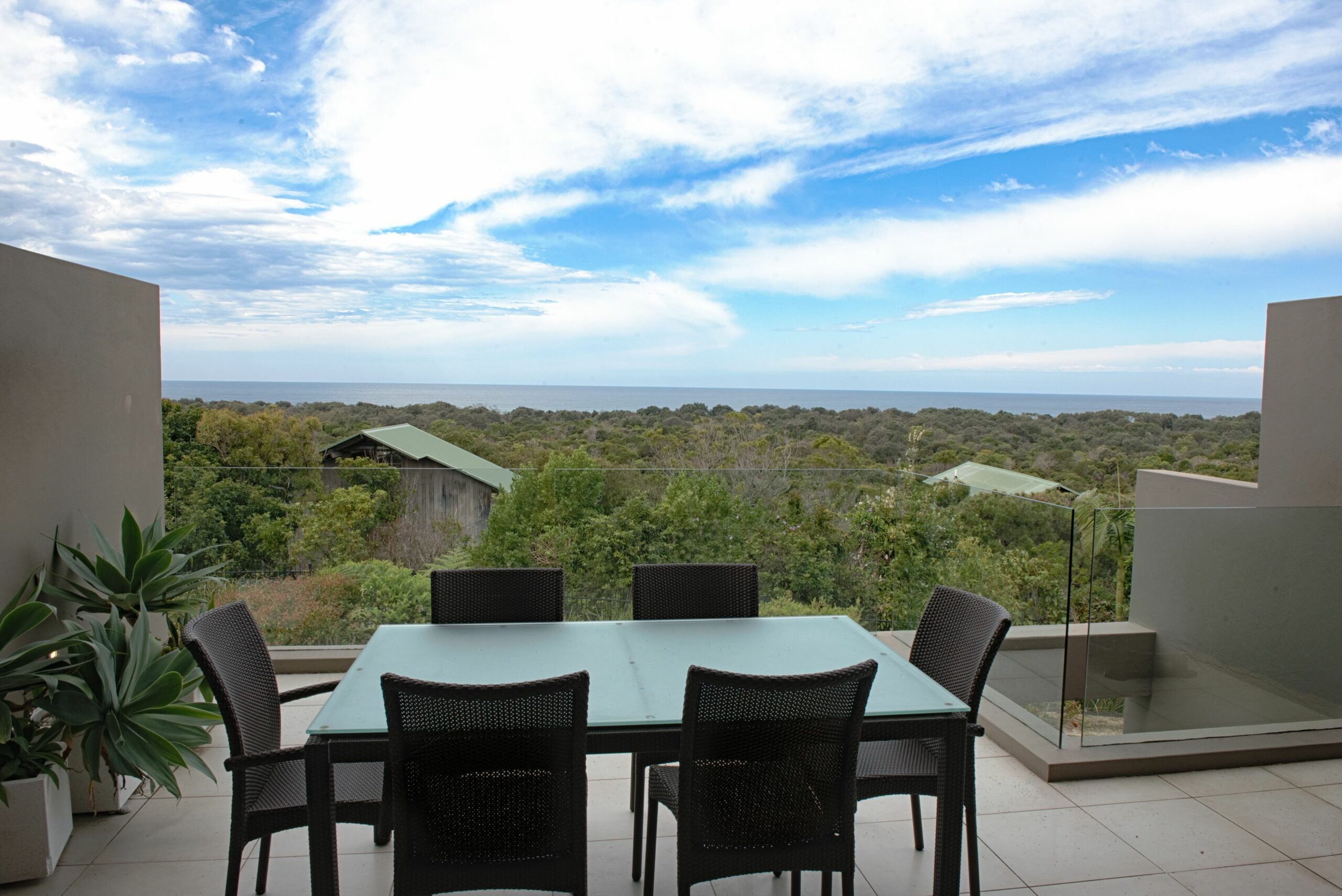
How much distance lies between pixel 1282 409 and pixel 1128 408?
16.2 m

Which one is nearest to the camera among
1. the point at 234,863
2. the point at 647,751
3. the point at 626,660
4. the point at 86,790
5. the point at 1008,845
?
the point at 647,751

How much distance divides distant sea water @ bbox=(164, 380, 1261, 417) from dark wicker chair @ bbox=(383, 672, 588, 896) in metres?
15.4

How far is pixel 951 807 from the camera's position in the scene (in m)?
2.08

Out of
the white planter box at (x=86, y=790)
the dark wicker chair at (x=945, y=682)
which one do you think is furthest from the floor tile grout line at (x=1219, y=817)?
the white planter box at (x=86, y=790)

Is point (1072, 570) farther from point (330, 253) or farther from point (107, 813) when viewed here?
point (330, 253)

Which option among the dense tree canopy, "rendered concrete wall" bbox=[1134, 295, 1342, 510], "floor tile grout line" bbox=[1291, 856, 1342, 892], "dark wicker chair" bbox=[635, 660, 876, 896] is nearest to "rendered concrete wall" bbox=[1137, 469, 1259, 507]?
"rendered concrete wall" bbox=[1134, 295, 1342, 510]

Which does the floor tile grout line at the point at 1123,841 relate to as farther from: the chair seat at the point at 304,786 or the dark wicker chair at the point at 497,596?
the chair seat at the point at 304,786

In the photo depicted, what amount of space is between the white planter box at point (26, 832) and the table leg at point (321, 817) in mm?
1172

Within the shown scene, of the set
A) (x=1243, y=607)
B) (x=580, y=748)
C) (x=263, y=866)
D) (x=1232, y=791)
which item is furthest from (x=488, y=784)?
(x=1243, y=607)

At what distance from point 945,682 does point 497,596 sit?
1.54 metres

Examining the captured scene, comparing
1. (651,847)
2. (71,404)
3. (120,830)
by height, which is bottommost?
(120,830)

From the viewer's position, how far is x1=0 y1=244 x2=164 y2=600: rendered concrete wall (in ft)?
8.20

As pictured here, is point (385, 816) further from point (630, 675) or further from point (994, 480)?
point (994, 480)

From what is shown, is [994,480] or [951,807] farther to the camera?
[994,480]
